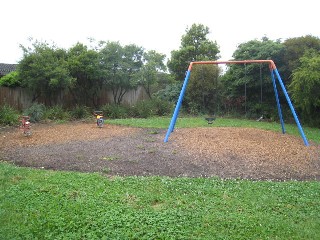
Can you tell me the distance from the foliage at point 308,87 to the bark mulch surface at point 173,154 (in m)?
3.68

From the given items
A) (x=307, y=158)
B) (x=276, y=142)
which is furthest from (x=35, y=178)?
(x=276, y=142)

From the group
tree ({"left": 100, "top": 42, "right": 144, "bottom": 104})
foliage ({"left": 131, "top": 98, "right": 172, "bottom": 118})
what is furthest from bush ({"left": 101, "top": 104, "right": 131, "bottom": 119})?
tree ({"left": 100, "top": 42, "right": 144, "bottom": 104})

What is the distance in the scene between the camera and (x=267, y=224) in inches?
147

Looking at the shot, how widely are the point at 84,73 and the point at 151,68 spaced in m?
3.83

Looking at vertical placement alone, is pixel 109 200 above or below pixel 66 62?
below

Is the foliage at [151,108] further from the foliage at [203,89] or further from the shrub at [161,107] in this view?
the foliage at [203,89]

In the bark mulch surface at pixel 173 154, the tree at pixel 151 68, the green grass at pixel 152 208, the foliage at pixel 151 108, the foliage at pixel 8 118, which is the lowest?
the green grass at pixel 152 208

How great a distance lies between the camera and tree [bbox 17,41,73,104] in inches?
581

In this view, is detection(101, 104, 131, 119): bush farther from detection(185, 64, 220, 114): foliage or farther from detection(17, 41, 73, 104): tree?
detection(185, 64, 220, 114): foliage

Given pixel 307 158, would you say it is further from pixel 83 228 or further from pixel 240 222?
pixel 83 228

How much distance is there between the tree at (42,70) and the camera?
14766 millimetres

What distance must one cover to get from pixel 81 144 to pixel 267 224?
611 cm

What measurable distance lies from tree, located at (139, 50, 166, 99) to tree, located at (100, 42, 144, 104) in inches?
14.7

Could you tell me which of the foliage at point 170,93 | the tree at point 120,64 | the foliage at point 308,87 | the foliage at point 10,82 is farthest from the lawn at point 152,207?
the foliage at point 170,93
